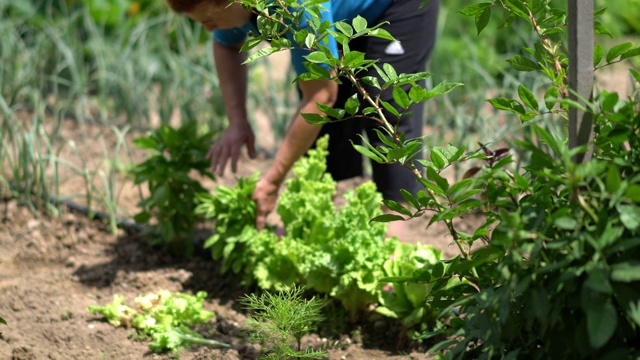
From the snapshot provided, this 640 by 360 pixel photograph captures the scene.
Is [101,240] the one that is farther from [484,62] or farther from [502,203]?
[484,62]

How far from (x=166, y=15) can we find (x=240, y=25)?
259 cm

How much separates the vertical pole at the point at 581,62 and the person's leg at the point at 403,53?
1.06 meters

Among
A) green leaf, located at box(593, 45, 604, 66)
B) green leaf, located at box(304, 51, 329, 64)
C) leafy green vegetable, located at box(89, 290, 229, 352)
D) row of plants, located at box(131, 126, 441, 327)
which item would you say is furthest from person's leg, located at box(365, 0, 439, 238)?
green leaf, located at box(304, 51, 329, 64)

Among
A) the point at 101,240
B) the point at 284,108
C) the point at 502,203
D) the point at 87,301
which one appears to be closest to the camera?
the point at 502,203

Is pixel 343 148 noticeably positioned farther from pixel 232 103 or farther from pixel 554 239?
pixel 554 239

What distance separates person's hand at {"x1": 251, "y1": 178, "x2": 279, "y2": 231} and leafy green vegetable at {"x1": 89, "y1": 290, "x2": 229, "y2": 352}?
368 millimetres

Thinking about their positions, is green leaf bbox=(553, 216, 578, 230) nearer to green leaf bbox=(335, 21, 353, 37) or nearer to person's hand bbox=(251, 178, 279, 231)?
green leaf bbox=(335, 21, 353, 37)

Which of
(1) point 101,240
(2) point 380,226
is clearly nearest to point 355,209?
(2) point 380,226

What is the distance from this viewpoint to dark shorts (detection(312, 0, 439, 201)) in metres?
2.73

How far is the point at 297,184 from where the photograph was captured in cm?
282

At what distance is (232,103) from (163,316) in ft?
2.93

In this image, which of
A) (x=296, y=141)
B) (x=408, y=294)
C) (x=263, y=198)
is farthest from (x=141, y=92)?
(x=408, y=294)

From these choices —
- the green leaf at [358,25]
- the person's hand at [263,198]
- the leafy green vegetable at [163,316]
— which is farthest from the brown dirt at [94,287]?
the green leaf at [358,25]

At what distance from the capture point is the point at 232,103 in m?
2.98
